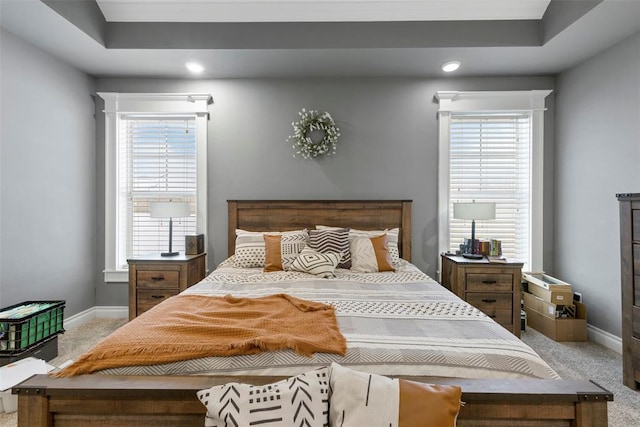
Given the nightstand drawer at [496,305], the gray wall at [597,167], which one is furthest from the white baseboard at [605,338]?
the nightstand drawer at [496,305]

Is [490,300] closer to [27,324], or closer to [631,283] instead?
[631,283]

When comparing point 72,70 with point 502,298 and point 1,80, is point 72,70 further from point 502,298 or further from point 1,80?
point 502,298

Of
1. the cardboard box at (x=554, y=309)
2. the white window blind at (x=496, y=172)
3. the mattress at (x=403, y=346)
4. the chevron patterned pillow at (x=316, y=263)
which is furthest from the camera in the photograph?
the white window blind at (x=496, y=172)

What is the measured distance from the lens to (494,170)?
11.5 feet

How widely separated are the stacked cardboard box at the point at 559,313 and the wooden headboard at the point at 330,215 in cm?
129

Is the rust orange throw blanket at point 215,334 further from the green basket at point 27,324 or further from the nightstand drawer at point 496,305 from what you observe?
the nightstand drawer at point 496,305

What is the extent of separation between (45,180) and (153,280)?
135cm

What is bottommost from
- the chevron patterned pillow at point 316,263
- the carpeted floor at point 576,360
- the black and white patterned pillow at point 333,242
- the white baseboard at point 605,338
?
the carpeted floor at point 576,360

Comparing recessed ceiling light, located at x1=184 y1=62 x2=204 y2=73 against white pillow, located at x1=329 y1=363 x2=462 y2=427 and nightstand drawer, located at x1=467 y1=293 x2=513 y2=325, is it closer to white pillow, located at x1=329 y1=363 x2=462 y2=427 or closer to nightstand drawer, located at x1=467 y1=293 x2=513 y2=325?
white pillow, located at x1=329 y1=363 x2=462 y2=427

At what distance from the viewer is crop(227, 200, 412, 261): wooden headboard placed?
11.2 ft

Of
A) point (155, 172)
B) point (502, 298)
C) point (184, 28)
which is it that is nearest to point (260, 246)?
point (155, 172)

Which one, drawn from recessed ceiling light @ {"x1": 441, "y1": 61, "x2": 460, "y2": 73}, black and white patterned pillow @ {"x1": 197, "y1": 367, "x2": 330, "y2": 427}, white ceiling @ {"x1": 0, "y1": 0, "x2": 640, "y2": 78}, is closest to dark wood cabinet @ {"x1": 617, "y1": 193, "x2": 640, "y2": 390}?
white ceiling @ {"x1": 0, "y1": 0, "x2": 640, "y2": 78}

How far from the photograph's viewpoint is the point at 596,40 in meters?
2.75

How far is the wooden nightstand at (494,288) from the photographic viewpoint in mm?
2900
